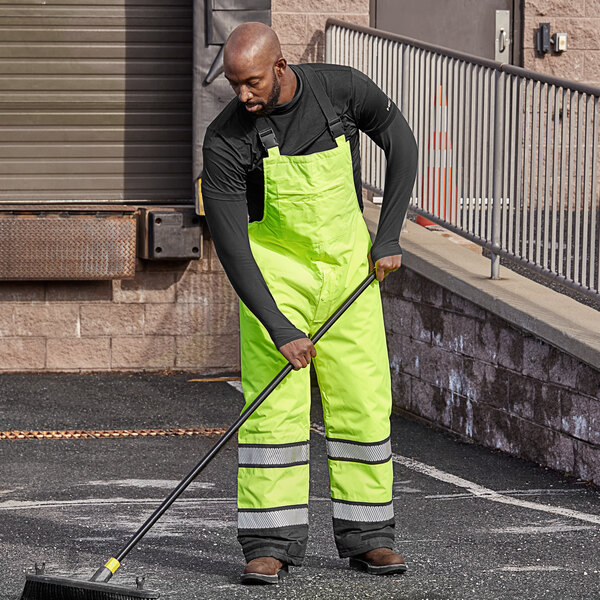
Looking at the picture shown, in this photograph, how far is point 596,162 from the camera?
6.74m

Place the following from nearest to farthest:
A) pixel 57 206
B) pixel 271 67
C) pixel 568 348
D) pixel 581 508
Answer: pixel 271 67
pixel 581 508
pixel 568 348
pixel 57 206

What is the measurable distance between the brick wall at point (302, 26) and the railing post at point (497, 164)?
99.8 inches

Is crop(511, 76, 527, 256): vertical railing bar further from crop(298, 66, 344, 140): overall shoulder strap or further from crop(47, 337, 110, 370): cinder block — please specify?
crop(47, 337, 110, 370): cinder block

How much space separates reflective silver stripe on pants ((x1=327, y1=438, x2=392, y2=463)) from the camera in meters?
5.08

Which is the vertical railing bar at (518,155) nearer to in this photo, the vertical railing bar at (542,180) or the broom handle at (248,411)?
the vertical railing bar at (542,180)

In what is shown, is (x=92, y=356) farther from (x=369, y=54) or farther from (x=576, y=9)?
(x=576, y=9)

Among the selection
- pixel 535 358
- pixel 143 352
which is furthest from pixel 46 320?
pixel 535 358

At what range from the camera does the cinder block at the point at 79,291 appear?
9.85 m

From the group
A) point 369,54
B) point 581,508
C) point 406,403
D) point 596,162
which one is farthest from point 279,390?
point 369,54

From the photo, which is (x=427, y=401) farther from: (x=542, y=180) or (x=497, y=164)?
(x=542, y=180)

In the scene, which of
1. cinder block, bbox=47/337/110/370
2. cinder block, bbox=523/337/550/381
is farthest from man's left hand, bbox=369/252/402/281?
cinder block, bbox=47/337/110/370

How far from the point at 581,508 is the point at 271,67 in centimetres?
266

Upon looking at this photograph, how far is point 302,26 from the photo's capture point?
991 cm

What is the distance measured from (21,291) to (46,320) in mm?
278
